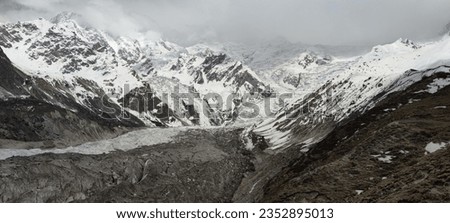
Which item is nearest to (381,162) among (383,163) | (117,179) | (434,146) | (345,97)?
(383,163)

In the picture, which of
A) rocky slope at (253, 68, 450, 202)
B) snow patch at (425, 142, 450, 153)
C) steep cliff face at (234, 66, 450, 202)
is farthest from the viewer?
snow patch at (425, 142, 450, 153)

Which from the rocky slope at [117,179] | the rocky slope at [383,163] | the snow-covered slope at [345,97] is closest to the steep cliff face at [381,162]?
the rocky slope at [383,163]

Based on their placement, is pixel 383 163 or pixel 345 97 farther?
pixel 345 97

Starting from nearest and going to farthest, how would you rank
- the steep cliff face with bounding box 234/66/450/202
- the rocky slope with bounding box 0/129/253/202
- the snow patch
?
1. the steep cliff face with bounding box 234/66/450/202
2. the snow patch
3. the rocky slope with bounding box 0/129/253/202

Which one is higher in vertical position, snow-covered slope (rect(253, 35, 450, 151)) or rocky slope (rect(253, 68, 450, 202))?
Result: snow-covered slope (rect(253, 35, 450, 151))

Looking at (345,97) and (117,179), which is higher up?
(345,97)

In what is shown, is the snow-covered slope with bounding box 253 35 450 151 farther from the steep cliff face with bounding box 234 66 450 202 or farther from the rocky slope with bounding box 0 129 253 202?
the rocky slope with bounding box 0 129 253 202

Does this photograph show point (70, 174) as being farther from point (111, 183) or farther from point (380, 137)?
point (380, 137)

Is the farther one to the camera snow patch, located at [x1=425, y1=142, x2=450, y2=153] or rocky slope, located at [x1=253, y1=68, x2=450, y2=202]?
snow patch, located at [x1=425, y1=142, x2=450, y2=153]

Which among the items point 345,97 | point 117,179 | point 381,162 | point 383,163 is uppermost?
point 345,97

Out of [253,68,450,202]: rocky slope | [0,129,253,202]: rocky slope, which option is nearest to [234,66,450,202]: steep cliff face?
[253,68,450,202]: rocky slope

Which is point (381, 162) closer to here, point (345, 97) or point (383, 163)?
point (383, 163)

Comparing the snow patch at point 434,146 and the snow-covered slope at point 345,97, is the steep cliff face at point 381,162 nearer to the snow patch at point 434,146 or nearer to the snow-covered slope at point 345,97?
the snow patch at point 434,146
